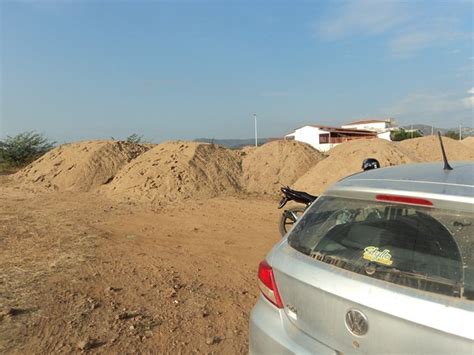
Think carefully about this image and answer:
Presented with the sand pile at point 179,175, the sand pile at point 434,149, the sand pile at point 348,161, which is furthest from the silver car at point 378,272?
the sand pile at point 434,149

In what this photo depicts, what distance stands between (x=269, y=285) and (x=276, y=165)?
11293 millimetres

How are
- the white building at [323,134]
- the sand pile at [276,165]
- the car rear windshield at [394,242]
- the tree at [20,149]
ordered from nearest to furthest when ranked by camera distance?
the car rear windshield at [394,242] → the sand pile at [276,165] → the tree at [20,149] → the white building at [323,134]

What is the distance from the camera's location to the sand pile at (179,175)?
11703 mm

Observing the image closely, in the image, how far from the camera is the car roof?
5.96 ft

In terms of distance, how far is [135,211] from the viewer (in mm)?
9898

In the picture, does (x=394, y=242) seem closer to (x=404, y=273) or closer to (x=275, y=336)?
(x=404, y=273)

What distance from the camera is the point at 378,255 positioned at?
193 cm

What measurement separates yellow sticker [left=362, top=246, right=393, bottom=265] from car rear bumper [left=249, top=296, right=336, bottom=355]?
0.45 meters

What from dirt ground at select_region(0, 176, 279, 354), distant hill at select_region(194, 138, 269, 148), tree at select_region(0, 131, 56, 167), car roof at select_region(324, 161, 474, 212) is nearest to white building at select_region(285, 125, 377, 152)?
distant hill at select_region(194, 138, 269, 148)

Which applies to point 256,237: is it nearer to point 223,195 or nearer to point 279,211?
point 279,211

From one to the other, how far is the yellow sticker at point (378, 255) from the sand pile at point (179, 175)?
374 inches

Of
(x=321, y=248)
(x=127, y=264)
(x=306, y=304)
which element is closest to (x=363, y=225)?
(x=321, y=248)

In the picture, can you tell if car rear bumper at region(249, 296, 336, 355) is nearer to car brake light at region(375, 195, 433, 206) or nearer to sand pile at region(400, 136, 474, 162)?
car brake light at region(375, 195, 433, 206)

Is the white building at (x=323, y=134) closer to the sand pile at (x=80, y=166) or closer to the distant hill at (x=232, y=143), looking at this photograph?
the distant hill at (x=232, y=143)
